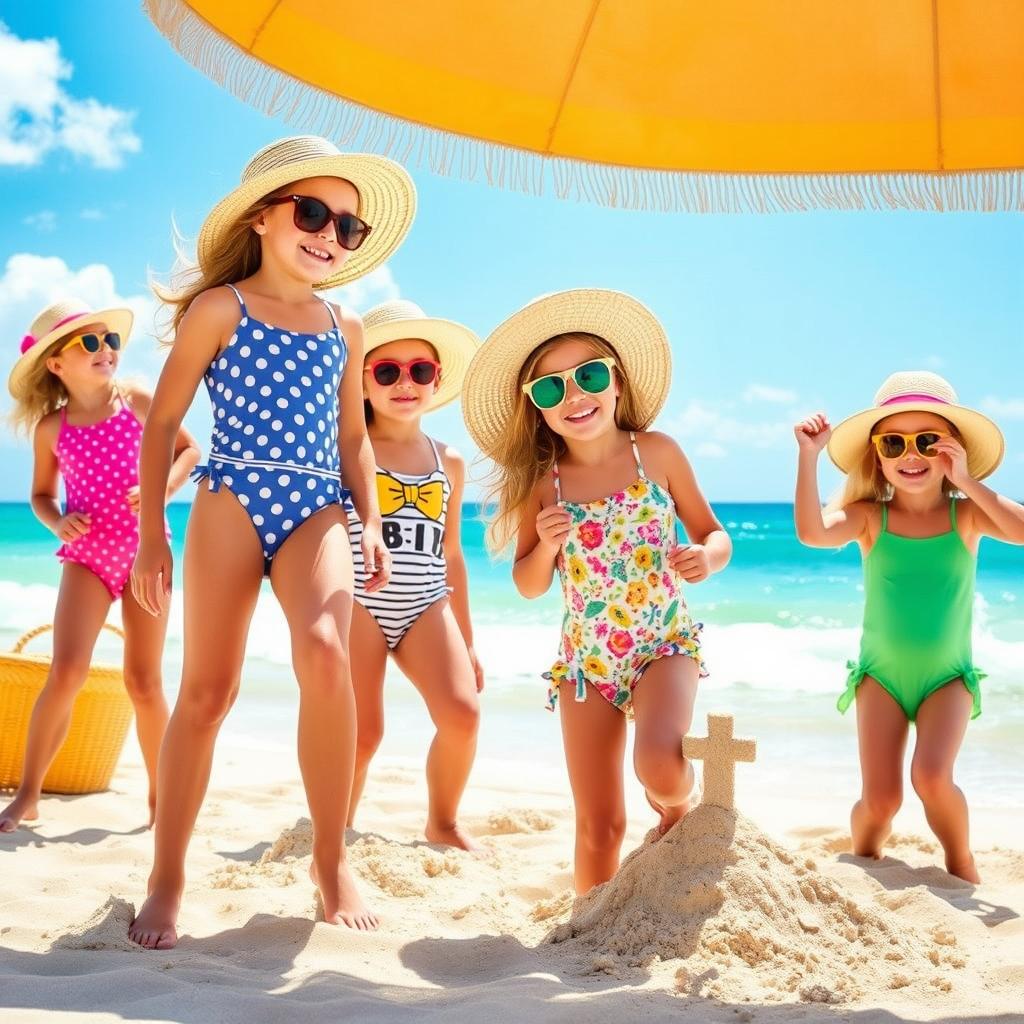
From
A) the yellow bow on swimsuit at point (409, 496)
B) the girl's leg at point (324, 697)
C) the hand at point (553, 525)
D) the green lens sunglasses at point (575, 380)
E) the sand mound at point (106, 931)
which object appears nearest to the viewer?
the sand mound at point (106, 931)

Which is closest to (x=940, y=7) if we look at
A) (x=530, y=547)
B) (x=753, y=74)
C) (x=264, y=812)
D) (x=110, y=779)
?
(x=753, y=74)

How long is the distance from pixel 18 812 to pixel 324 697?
2651 millimetres

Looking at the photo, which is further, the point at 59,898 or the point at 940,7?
the point at 59,898

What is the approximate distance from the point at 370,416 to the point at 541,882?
6.75 feet

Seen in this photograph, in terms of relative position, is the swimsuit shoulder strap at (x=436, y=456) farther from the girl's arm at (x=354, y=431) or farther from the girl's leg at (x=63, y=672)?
the girl's leg at (x=63, y=672)

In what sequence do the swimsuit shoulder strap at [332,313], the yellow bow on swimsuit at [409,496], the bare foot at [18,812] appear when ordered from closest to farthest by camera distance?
the swimsuit shoulder strap at [332,313] → the yellow bow on swimsuit at [409,496] → the bare foot at [18,812]

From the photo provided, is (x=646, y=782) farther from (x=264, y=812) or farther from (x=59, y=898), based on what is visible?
(x=264, y=812)

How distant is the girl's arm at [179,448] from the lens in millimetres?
5125

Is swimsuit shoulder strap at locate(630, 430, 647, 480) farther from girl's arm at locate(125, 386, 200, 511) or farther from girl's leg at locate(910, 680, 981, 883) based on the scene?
girl's arm at locate(125, 386, 200, 511)

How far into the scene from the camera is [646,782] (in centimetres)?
366

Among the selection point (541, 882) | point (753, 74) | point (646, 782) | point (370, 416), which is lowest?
point (541, 882)

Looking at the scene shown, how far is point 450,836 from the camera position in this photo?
5012 mm

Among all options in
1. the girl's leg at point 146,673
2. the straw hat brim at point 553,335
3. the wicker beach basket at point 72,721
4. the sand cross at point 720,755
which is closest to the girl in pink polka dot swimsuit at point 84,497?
the girl's leg at point 146,673

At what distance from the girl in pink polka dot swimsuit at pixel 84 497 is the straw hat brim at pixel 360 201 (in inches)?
57.9
